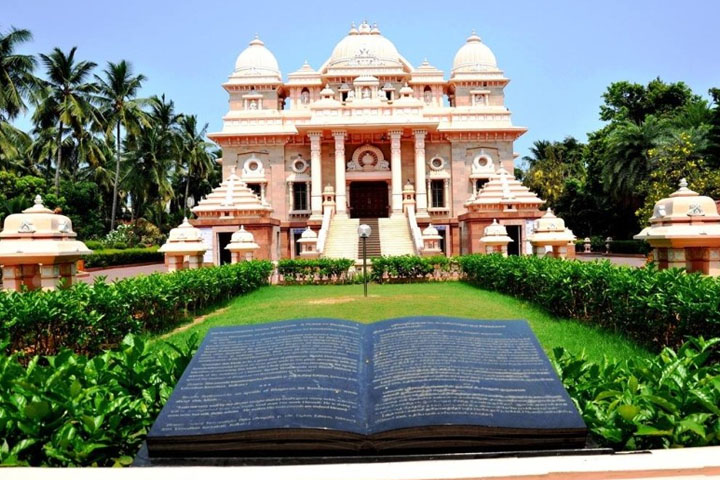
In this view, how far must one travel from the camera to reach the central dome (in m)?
34.5

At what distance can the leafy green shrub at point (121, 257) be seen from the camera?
31.1 m

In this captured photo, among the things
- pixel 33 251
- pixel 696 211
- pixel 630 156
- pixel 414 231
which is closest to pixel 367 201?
pixel 414 231

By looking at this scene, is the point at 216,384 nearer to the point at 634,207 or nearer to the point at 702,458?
the point at 702,458

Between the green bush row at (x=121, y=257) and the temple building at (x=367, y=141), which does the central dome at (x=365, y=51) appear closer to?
the temple building at (x=367, y=141)

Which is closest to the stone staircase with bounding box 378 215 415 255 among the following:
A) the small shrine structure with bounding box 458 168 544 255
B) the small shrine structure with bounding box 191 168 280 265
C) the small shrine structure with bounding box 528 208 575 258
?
the small shrine structure with bounding box 458 168 544 255

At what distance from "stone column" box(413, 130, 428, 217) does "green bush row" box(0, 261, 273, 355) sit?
20.4 meters

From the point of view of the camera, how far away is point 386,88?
3366 cm

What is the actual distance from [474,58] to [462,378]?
34.3 metres

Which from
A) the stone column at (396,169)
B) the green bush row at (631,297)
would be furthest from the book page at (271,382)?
the stone column at (396,169)

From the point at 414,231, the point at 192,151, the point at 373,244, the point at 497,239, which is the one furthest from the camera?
the point at 192,151

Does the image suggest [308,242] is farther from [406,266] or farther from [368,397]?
[368,397]

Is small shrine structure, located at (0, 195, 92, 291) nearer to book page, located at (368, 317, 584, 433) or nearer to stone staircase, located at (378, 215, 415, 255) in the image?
book page, located at (368, 317, 584, 433)

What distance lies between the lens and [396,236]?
26.8 metres

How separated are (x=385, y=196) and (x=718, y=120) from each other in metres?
17.2
